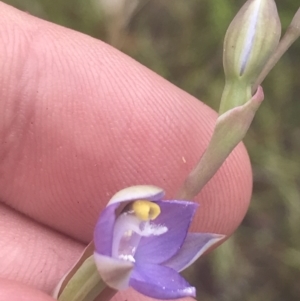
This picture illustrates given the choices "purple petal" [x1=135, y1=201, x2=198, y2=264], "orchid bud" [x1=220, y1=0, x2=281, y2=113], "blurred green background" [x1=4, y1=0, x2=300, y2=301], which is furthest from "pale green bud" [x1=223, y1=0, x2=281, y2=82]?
"blurred green background" [x1=4, y1=0, x2=300, y2=301]

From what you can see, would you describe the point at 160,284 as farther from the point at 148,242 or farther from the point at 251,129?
the point at 251,129

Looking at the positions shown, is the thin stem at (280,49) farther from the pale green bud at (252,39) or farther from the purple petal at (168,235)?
the purple petal at (168,235)

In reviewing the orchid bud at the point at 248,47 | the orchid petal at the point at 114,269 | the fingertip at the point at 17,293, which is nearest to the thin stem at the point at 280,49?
the orchid bud at the point at 248,47

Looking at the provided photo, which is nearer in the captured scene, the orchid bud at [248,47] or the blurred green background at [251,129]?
the orchid bud at [248,47]

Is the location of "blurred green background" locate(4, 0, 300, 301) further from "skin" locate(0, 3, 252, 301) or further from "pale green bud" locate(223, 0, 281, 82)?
"pale green bud" locate(223, 0, 281, 82)

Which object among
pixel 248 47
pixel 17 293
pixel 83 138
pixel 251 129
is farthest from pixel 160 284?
pixel 251 129

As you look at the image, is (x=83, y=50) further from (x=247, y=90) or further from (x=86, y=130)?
(x=247, y=90)

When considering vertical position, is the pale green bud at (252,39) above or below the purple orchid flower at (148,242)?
above

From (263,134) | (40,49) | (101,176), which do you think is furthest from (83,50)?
(263,134)
